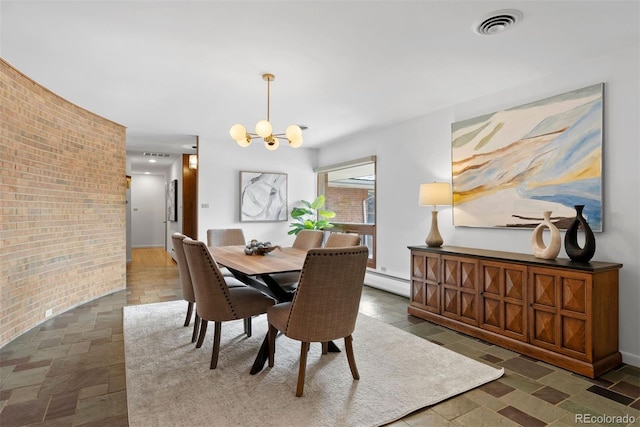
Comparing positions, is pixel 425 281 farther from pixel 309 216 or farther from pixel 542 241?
pixel 309 216

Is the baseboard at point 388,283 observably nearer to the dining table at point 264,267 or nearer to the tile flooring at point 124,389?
the tile flooring at point 124,389

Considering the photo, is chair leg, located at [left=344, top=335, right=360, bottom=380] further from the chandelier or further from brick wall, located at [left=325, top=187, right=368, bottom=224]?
brick wall, located at [left=325, top=187, right=368, bottom=224]

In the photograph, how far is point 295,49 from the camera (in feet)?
8.86

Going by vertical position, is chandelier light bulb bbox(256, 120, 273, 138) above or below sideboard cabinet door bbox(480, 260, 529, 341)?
above

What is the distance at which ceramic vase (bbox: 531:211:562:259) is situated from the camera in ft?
9.43

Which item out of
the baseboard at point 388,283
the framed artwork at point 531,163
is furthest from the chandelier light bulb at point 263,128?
the baseboard at point 388,283

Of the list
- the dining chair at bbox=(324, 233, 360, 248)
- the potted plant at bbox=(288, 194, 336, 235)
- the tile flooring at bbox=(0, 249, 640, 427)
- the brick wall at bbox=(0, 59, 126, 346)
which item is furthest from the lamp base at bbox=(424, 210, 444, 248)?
the brick wall at bbox=(0, 59, 126, 346)

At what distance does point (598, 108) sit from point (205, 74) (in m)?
3.33

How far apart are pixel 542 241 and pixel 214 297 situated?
275cm

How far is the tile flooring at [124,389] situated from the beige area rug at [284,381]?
0.36 ft

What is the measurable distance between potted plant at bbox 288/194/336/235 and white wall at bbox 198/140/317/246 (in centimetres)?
26

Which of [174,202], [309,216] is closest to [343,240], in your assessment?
[309,216]

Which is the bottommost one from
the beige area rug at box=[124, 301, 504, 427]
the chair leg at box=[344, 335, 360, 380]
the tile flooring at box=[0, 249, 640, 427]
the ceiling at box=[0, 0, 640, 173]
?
the tile flooring at box=[0, 249, 640, 427]

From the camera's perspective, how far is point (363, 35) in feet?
8.20
